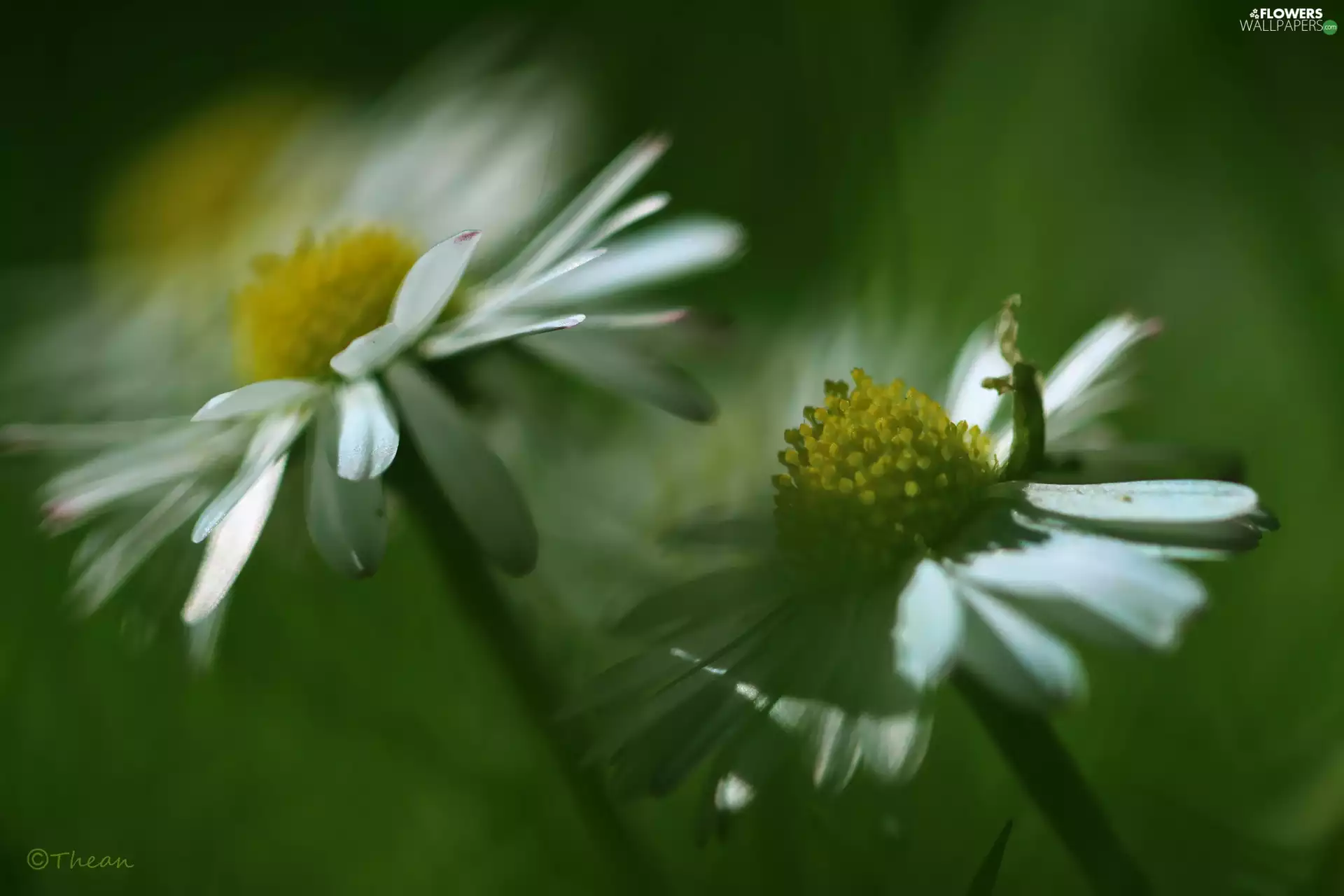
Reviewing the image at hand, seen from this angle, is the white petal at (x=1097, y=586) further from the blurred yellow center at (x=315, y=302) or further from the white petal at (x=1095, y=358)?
the blurred yellow center at (x=315, y=302)

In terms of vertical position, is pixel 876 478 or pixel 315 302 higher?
pixel 315 302

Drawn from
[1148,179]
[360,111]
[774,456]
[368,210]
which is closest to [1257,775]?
[774,456]

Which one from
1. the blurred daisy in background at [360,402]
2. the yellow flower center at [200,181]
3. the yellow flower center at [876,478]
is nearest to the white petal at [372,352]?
the blurred daisy in background at [360,402]

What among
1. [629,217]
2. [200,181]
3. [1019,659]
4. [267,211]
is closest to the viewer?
[1019,659]

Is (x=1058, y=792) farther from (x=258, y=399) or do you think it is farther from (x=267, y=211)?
(x=267, y=211)

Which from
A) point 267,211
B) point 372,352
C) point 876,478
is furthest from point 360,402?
point 267,211

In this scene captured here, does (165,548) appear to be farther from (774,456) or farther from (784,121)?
(784,121)

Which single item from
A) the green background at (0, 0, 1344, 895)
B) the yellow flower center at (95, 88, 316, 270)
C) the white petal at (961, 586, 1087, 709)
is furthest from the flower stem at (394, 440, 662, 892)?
the yellow flower center at (95, 88, 316, 270)
